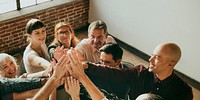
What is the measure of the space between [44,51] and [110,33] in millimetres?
2637

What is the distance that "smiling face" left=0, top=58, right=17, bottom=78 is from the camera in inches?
131

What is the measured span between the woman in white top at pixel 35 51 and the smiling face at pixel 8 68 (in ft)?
0.92

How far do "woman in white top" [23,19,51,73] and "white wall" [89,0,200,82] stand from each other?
2116mm

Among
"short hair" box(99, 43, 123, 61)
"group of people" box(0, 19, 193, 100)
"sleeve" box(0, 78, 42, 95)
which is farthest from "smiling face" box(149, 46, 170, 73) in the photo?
"sleeve" box(0, 78, 42, 95)

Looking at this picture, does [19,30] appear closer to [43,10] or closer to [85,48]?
[43,10]

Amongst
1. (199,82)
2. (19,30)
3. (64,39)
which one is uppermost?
(64,39)

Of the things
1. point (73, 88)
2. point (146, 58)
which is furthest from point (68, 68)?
point (146, 58)

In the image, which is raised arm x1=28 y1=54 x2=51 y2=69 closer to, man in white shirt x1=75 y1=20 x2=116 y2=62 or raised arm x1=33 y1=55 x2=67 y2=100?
man in white shirt x1=75 y1=20 x2=116 y2=62

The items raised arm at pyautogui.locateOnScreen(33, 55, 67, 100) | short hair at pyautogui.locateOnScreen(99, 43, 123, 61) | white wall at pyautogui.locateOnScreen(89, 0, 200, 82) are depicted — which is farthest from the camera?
white wall at pyautogui.locateOnScreen(89, 0, 200, 82)

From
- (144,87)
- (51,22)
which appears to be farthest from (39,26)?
(51,22)

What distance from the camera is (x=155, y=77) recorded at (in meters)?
3.05

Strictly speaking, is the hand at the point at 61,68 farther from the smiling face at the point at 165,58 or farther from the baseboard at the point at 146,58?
the baseboard at the point at 146,58

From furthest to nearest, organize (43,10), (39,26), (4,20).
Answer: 1. (43,10)
2. (4,20)
3. (39,26)

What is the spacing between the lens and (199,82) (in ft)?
17.5
